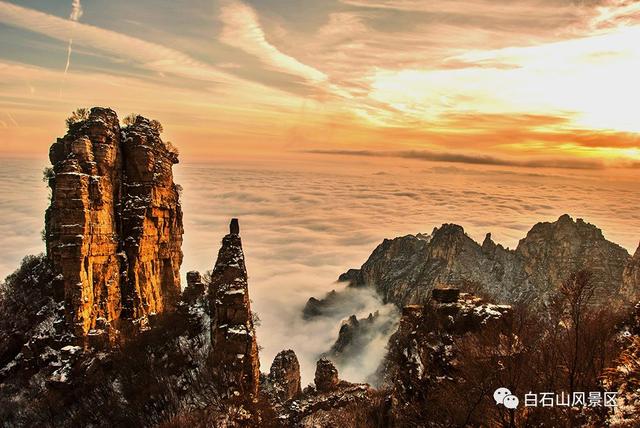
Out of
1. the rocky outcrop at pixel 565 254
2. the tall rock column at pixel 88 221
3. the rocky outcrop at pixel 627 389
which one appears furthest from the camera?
the rocky outcrop at pixel 565 254

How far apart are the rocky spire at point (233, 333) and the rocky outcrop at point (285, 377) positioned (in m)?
38.7

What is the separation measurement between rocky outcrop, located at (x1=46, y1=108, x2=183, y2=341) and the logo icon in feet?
130

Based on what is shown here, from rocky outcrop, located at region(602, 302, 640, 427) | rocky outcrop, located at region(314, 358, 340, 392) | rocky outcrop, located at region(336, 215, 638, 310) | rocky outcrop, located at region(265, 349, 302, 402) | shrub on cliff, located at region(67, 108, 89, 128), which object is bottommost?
rocky outcrop, located at region(265, 349, 302, 402)

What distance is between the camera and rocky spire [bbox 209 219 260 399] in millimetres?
31969

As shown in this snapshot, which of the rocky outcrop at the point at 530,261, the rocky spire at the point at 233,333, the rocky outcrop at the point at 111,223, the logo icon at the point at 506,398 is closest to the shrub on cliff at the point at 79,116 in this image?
the rocky outcrop at the point at 111,223

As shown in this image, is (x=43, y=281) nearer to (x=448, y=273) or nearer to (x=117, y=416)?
(x=117, y=416)

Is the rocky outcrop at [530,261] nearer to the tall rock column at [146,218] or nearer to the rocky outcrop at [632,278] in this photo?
the rocky outcrop at [632,278]

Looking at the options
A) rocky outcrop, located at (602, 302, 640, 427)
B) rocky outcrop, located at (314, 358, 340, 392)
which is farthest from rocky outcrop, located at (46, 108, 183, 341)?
rocky outcrop, located at (602, 302, 640, 427)

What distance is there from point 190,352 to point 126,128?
31198 mm

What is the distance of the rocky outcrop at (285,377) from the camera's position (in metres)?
70.8

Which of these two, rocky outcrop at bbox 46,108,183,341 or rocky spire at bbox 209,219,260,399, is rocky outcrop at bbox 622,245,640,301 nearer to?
rocky spire at bbox 209,219,260,399

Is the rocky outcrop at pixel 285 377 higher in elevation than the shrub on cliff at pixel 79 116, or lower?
lower

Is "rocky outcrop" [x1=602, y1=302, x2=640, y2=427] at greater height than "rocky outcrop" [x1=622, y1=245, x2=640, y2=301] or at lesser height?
greater

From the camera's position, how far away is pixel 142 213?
5075cm
